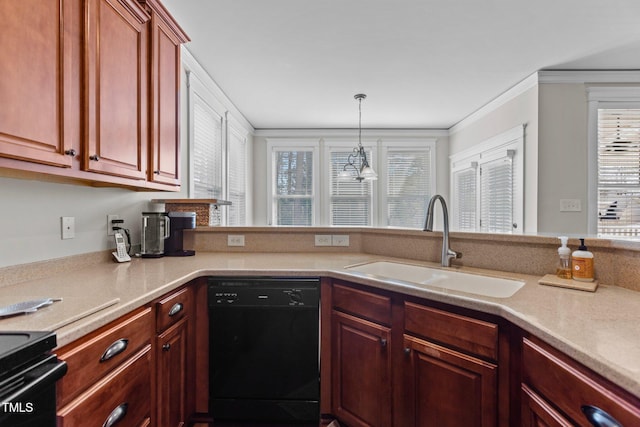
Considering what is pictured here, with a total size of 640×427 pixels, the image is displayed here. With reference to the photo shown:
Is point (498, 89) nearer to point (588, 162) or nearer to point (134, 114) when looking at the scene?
point (588, 162)

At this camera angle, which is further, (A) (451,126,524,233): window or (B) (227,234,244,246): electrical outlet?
(A) (451,126,524,233): window

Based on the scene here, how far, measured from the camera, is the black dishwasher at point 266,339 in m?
1.65

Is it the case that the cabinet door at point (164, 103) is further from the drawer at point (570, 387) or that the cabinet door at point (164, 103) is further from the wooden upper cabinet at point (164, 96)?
the drawer at point (570, 387)

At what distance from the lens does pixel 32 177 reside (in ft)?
4.31

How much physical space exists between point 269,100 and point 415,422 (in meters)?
3.62

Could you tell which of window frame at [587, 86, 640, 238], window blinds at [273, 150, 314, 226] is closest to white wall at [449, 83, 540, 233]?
window frame at [587, 86, 640, 238]

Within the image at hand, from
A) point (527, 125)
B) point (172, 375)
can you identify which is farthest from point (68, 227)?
point (527, 125)

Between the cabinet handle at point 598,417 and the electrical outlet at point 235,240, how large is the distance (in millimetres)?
2024

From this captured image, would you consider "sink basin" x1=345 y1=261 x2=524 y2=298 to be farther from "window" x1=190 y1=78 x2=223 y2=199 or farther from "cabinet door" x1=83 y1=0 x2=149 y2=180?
"window" x1=190 y1=78 x2=223 y2=199

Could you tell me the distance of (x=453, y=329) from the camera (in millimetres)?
1203

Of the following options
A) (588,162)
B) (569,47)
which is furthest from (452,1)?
(588,162)

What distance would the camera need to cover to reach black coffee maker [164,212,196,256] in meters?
2.12

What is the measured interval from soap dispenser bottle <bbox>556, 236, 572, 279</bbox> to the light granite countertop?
101mm

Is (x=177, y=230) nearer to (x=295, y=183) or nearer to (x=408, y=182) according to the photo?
(x=295, y=183)
